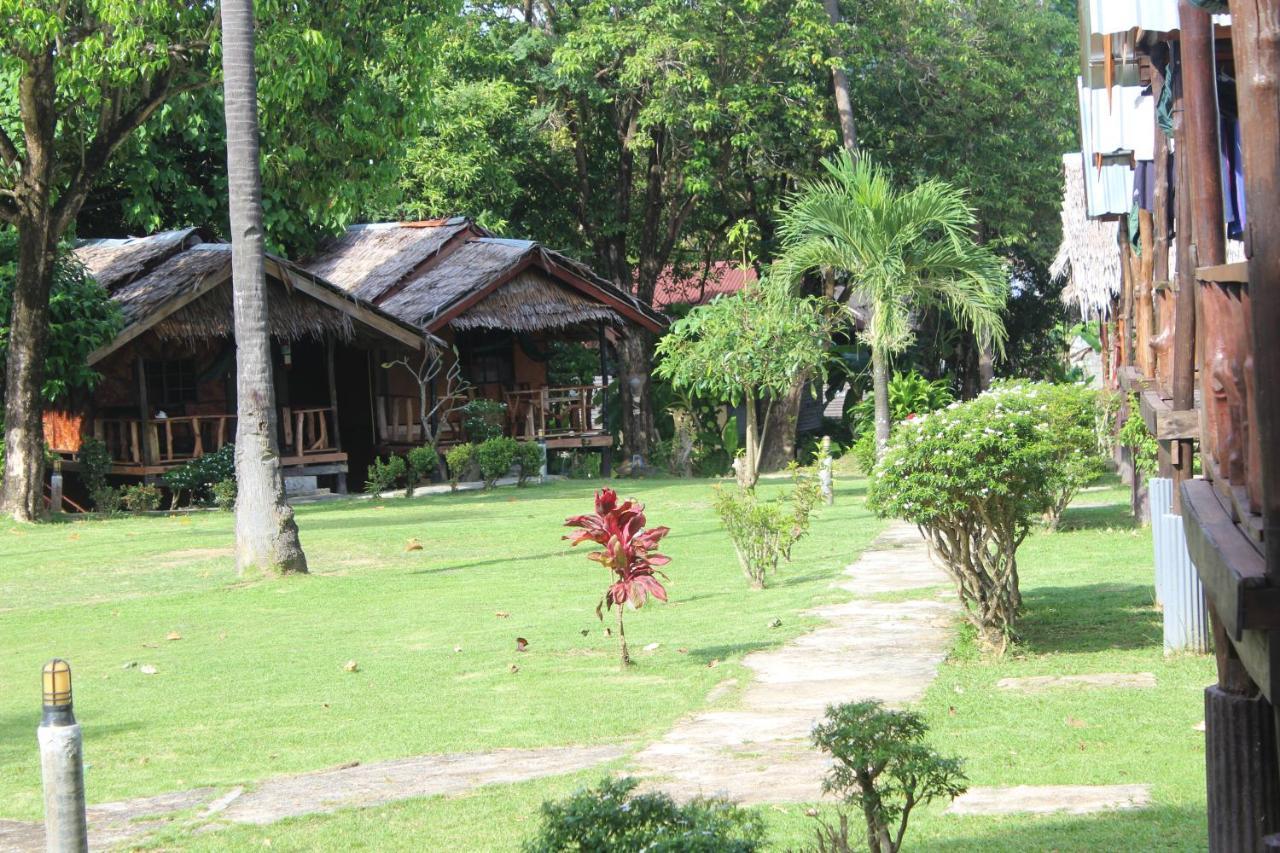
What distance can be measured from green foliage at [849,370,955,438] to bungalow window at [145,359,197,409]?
40.7 ft

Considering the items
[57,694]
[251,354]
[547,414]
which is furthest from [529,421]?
[57,694]

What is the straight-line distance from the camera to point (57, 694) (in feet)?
14.7

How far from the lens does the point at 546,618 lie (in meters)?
11.2

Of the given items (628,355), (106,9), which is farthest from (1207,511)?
(628,355)

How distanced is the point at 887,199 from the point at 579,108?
10.8 m

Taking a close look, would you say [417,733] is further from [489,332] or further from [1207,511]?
[489,332]

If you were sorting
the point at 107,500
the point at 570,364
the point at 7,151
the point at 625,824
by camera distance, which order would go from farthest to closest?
the point at 570,364 → the point at 107,500 → the point at 7,151 → the point at 625,824

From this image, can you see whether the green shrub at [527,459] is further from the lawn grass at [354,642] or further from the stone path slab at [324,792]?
the stone path slab at [324,792]

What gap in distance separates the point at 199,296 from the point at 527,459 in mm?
5848

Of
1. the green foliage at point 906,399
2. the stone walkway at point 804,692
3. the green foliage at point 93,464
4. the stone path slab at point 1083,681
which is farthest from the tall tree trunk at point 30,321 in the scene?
the green foliage at point 906,399

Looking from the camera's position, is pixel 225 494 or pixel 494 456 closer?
pixel 225 494

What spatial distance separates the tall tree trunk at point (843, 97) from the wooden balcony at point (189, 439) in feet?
34.7

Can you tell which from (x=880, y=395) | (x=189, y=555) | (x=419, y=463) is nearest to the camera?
(x=189, y=555)

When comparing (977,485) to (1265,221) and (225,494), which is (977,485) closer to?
(1265,221)
